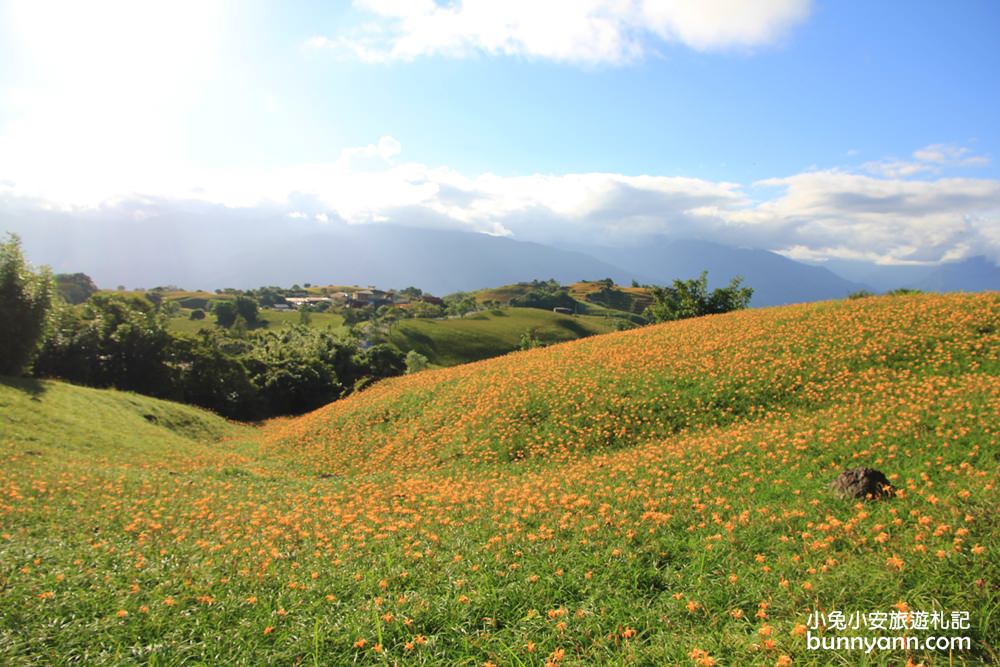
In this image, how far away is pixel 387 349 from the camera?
60.6m

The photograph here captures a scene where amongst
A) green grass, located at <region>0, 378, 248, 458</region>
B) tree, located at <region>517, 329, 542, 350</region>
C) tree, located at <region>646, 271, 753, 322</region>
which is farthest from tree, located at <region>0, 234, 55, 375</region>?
tree, located at <region>646, 271, 753, 322</region>

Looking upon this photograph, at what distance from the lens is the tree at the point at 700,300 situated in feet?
154

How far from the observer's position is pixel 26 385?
25.6 metres

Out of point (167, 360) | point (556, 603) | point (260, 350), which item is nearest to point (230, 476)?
point (556, 603)

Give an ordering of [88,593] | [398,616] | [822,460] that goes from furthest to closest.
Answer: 1. [822,460]
2. [88,593]
3. [398,616]

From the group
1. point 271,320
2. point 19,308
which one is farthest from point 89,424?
point 271,320

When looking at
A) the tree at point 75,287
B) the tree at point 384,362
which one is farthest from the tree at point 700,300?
the tree at point 75,287

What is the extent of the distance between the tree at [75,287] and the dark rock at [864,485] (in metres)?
197

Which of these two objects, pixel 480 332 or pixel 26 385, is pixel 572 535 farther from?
pixel 480 332

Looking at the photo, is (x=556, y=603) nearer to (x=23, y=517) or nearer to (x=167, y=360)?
(x=23, y=517)

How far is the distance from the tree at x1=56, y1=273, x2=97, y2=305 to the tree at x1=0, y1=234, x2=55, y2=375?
6155 inches

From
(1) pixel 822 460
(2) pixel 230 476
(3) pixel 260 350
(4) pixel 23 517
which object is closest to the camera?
(4) pixel 23 517

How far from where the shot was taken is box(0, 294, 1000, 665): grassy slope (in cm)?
593

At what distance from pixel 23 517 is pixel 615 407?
17528 mm
